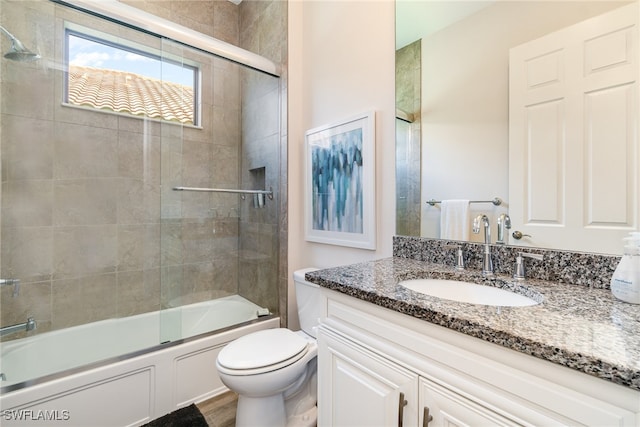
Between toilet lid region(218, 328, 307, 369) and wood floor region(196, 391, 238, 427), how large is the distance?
465mm

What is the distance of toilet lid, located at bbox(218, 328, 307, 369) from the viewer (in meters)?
1.23

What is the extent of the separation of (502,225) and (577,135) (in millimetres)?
363

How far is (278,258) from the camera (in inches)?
81.1

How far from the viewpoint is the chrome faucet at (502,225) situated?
3.42 feet

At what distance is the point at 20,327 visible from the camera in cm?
165

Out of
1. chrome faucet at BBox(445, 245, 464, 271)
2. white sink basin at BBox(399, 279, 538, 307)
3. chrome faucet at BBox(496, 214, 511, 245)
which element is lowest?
white sink basin at BBox(399, 279, 538, 307)

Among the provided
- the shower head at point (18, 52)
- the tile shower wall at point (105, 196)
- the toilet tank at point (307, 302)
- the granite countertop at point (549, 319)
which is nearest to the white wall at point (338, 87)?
the toilet tank at point (307, 302)

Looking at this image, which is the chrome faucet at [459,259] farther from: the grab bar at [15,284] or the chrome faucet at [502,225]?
the grab bar at [15,284]

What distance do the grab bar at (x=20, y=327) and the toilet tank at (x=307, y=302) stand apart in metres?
1.62

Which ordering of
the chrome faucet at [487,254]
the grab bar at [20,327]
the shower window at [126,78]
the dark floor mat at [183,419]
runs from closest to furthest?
the chrome faucet at [487,254], the dark floor mat at [183,419], the grab bar at [20,327], the shower window at [126,78]

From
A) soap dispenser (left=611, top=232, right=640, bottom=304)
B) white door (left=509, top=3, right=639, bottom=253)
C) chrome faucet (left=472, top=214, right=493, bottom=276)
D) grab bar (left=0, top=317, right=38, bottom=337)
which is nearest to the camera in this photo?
soap dispenser (left=611, top=232, right=640, bottom=304)

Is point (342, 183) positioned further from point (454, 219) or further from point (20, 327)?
point (20, 327)

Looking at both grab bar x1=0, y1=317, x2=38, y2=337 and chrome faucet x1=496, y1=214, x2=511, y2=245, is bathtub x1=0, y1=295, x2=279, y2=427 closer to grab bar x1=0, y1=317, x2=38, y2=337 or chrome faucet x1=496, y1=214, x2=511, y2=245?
grab bar x1=0, y1=317, x2=38, y2=337

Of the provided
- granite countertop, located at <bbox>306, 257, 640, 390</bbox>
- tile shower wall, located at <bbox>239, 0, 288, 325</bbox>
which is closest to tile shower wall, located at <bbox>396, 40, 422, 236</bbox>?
granite countertop, located at <bbox>306, 257, 640, 390</bbox>
